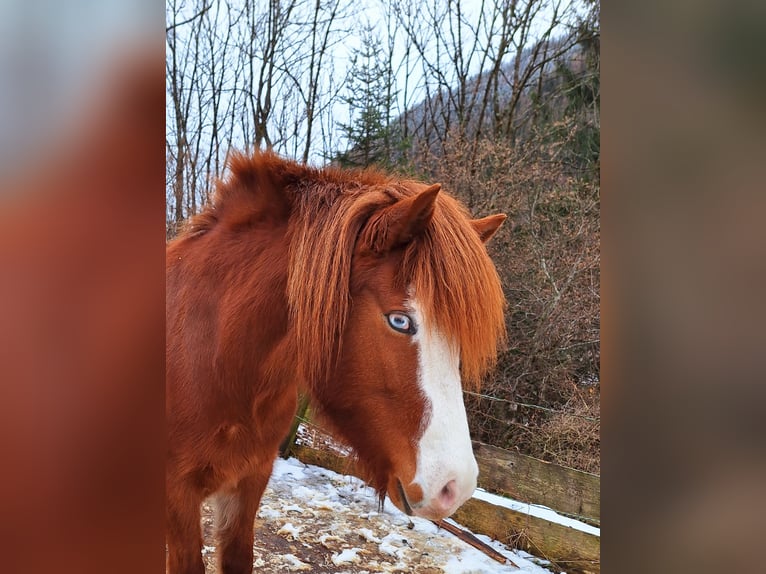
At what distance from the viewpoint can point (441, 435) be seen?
0.96 meters

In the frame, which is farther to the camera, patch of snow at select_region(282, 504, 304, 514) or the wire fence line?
patch of snow at select_region(282, 504, 304, 514)

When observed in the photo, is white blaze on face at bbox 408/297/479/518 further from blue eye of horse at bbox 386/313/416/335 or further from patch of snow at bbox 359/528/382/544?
patch of snow at bbox 359/528/382/544

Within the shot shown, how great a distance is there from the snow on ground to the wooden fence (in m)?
0.04

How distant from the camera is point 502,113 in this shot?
122cm

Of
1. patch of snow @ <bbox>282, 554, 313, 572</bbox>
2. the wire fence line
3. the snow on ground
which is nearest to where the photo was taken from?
the wire fence line

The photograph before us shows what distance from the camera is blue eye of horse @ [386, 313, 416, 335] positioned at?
3.25 feet
